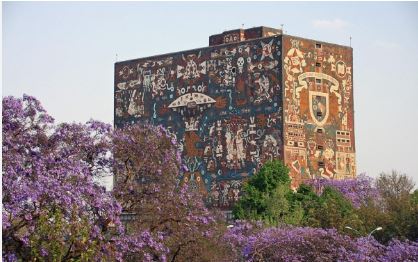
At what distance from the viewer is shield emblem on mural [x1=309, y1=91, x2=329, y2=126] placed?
68.0 meters

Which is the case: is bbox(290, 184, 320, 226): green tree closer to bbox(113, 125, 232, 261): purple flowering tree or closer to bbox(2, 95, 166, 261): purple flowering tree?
bbox(113, 125, 232, 261): purple flowering tree

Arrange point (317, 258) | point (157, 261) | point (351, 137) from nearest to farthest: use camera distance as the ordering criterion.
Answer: point (157, 261), point (317, 258), point (351, 137)

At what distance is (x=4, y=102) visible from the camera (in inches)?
1095

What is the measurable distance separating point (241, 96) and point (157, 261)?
3771 cm

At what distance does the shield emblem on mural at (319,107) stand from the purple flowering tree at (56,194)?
39434 millimetres

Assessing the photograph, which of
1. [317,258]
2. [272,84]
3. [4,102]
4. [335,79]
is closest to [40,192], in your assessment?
[4,102]

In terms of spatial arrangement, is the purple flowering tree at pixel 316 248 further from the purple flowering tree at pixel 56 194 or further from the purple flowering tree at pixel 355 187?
the purple flowering tree at pixel 355 187

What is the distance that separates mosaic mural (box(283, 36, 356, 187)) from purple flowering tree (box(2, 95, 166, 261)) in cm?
3768

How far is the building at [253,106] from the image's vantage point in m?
66.4

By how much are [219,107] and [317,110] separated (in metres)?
5.96

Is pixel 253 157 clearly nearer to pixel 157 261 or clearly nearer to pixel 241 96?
pixel 241 96

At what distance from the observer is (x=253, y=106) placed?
6688cm

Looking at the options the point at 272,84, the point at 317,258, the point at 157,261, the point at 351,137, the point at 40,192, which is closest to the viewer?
the point at 40,192

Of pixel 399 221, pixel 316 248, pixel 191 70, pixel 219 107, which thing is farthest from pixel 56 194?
pixel 191 70
